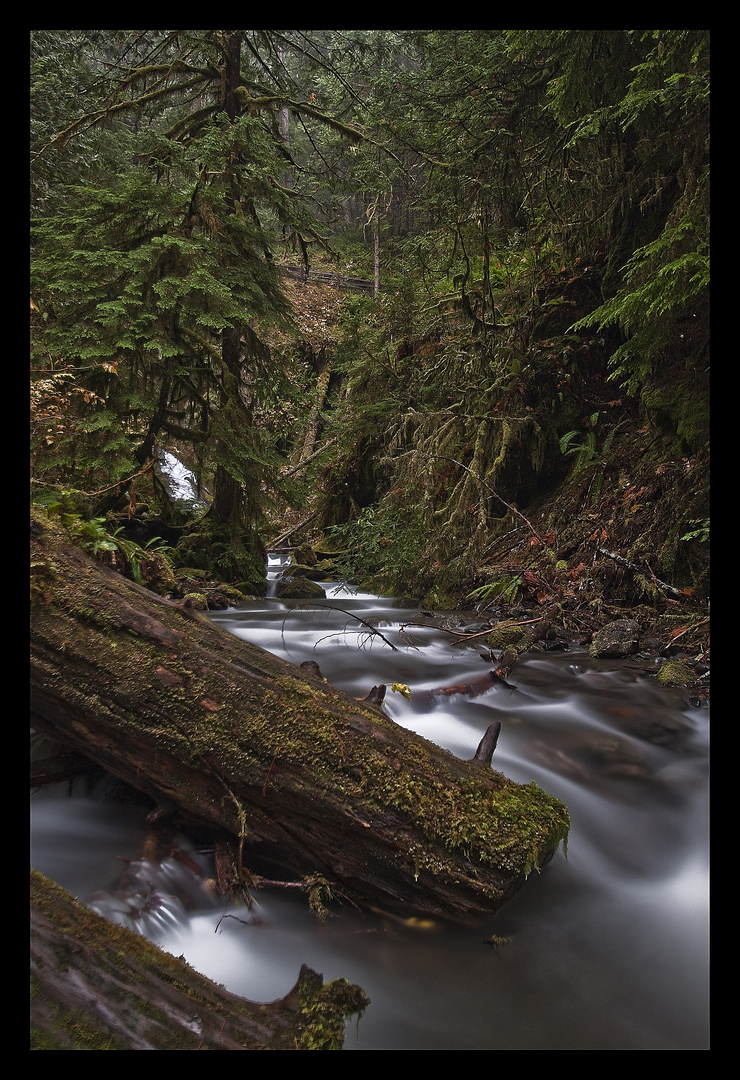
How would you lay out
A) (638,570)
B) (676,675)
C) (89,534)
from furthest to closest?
(638,570) → (676,675) → (89,534)

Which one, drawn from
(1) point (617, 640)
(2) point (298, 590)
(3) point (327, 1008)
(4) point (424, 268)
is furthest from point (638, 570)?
(4) point (424, 268)

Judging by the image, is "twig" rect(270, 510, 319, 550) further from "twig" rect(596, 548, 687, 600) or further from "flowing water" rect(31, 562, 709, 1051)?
"flowing water" rect(31, 562, 709, 1051)

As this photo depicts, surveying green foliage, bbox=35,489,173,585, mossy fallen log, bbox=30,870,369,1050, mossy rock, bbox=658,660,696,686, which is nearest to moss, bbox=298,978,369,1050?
mossy fallen log, bbox=30,870,369,1050

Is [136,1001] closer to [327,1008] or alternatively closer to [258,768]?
[327,1008]

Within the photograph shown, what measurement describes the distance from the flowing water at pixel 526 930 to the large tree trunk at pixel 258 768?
6.5 inches

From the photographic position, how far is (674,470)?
623 cm

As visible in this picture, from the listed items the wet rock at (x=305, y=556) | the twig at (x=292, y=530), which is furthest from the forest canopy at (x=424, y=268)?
the twig at (x=292, y=530)

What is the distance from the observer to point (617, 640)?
5254 mm

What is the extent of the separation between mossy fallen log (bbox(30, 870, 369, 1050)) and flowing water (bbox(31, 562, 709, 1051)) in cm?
31

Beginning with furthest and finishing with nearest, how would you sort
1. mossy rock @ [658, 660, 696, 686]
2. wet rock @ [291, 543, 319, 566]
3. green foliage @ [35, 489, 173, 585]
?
wet rock @ [291, 543, 319, 566], mossy rock @ [658, 660, 696, 686], green foliage @ [35, 489, 173, 585]

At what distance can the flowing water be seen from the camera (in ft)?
6.26

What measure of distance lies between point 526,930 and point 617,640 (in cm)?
347

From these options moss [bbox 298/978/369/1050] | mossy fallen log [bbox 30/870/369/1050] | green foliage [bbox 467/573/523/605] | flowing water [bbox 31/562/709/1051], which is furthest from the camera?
green foliage [bbox 467/573/523/605]

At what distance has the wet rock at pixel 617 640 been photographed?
517 centimetres
